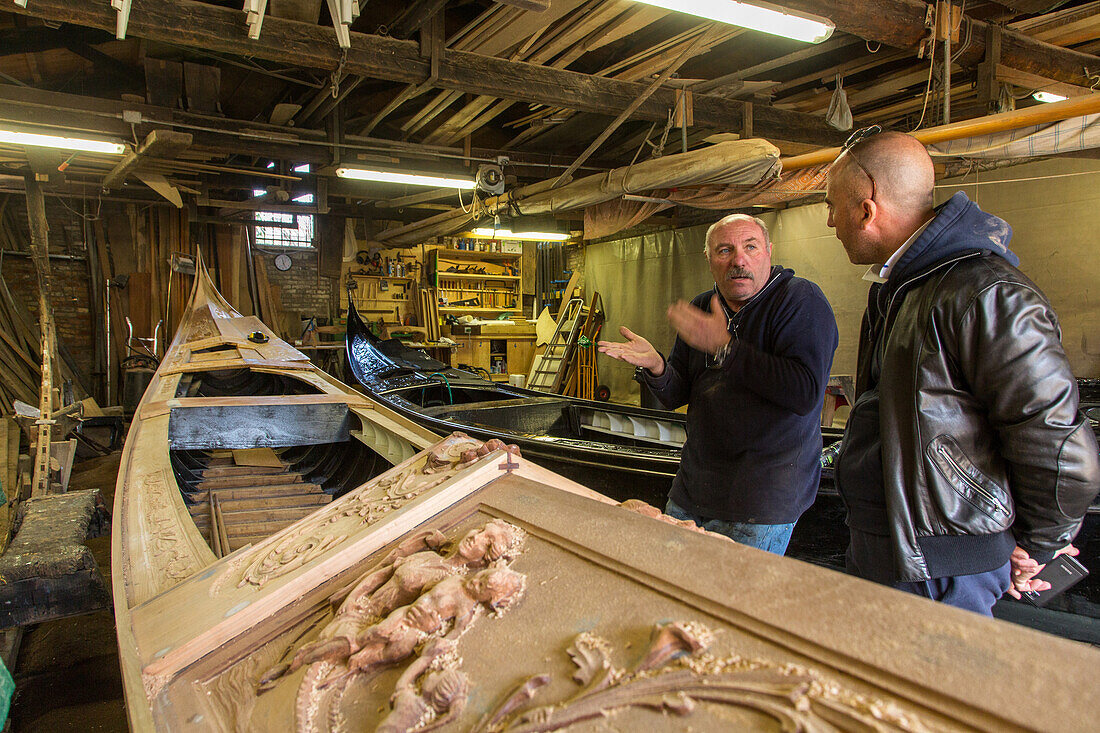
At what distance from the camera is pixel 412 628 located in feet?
3.08

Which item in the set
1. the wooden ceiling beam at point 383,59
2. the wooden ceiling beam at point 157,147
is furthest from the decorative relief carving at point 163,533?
the wooden ceiling beam at point 157,147

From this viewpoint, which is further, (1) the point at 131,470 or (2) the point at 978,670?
(1) the point at 131,470

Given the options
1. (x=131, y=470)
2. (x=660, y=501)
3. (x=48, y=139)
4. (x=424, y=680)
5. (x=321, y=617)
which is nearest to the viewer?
(x=424, y=680)

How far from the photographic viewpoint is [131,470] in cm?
232

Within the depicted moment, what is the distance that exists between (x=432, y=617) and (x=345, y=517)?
57 cm

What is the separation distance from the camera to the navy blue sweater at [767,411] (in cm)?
175

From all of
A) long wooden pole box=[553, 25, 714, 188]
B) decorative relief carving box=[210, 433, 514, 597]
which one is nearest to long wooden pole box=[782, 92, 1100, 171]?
long wooden pole box=[553, 25, 714, 188]

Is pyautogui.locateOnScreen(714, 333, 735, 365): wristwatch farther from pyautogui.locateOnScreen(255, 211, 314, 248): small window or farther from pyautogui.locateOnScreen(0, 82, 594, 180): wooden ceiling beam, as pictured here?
pyautogui.locateOnScreen(255, 211, 314, 248): small window

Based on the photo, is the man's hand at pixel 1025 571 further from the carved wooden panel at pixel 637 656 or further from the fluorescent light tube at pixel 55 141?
the fluorescent light tube at pixel 55 141

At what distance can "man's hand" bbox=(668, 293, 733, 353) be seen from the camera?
5.87ft

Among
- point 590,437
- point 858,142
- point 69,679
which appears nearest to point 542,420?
point 590,437

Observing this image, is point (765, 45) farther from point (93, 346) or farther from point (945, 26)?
point (93, 346)

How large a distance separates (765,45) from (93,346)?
9.85 m

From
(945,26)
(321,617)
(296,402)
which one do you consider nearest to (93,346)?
(296,402)
